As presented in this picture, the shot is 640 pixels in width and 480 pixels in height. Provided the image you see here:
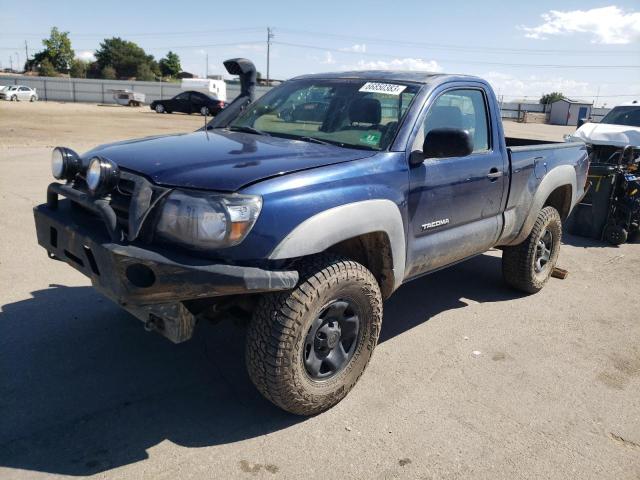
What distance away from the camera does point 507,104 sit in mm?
57656

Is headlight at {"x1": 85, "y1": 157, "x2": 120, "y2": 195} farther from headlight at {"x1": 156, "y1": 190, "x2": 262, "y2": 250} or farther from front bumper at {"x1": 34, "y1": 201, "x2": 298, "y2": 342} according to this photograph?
headlight at {"x1": 156, "y1": 190, "x2": 262, "y2": 250}

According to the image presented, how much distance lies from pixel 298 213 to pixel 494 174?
2106mm

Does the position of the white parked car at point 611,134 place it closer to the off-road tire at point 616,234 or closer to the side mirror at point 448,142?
the off-road tire at point 616,234

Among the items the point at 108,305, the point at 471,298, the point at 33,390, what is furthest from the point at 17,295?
the point at 471,298

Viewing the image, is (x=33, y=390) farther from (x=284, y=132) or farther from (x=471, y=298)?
(x=471, y=298)

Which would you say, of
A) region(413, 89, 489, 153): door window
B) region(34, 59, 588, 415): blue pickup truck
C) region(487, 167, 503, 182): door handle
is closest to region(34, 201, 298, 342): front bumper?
region(34, 59, 588, 415): blue pickup truck

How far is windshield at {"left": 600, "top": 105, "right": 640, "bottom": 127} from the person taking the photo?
10081mm

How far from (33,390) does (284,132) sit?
223cm

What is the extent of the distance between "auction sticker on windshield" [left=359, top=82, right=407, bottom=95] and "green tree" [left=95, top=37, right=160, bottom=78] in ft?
280

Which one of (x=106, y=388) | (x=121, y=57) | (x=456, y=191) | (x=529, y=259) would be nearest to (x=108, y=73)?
(x=121, y=57)

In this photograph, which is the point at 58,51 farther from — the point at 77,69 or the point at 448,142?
the point at 448,142

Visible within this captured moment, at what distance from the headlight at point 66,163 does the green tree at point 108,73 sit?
8240 centimetres

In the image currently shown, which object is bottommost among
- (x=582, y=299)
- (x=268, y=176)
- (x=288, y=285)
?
(x=582, y=299)

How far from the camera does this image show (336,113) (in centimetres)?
383
